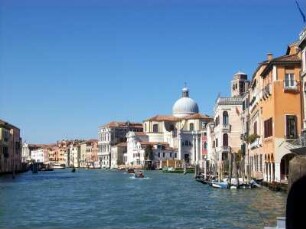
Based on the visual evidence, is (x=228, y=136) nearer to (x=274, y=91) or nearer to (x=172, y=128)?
(x=274, y=91)

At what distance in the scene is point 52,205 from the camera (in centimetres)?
1972

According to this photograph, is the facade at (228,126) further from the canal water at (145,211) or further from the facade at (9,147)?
the canal water at (145,211)

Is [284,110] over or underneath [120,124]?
underneath

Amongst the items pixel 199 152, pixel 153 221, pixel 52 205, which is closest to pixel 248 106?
pixel 52 205

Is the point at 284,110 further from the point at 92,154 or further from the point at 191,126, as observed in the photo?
the point at 92,154

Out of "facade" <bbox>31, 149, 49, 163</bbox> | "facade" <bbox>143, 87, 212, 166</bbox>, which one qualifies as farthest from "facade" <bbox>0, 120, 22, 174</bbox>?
"facade" <bbox>31, 149, 49, 163</bbox>

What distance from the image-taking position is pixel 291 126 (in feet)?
74.1

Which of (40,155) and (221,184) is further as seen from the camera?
(40,155)

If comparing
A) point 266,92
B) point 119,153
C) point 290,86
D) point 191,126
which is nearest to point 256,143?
point 266,92

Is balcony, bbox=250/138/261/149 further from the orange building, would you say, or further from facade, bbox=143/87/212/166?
facade, bbox=143/87/212/166

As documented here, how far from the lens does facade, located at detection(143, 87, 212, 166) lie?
7644cm

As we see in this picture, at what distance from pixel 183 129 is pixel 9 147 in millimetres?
29483

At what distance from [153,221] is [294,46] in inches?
547

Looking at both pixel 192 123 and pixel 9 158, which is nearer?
pixel 9 158
